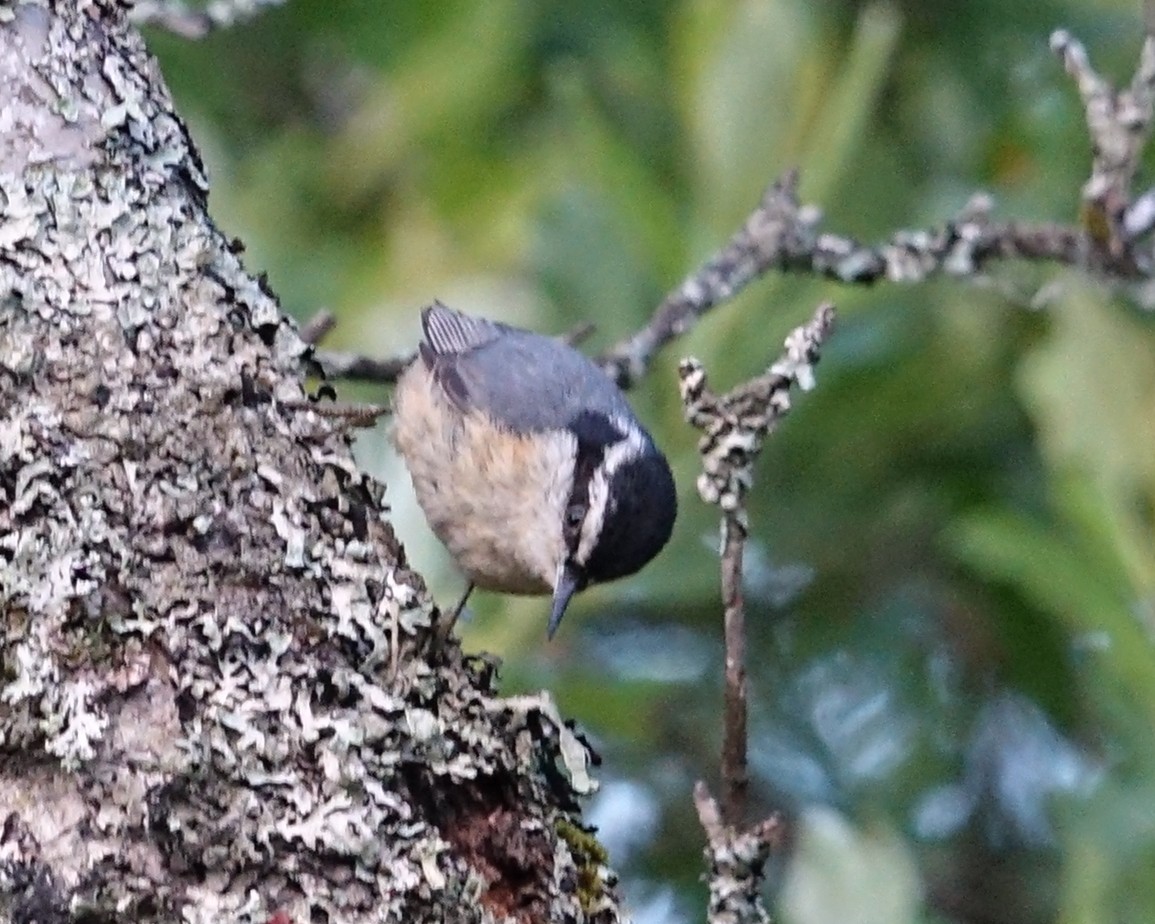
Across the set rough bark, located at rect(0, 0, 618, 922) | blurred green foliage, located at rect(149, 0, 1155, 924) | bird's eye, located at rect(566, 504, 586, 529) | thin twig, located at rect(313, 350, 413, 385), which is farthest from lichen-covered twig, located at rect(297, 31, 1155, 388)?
rough bark, located at rect(0, 0, 618, 922)

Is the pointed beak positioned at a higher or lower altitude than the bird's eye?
lower

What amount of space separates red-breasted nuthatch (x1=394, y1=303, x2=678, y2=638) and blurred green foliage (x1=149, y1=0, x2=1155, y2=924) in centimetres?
19

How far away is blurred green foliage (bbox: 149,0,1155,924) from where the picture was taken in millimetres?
3270

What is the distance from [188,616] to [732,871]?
22.5 inches

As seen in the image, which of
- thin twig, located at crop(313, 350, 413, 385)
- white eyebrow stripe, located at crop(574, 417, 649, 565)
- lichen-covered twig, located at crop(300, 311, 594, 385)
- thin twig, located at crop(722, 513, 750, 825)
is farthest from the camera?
white eyebrow stripe, located at crop(574, 417, 649, 565)

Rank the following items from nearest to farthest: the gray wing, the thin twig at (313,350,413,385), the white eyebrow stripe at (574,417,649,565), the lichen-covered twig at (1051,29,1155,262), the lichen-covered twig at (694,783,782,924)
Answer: the lichen-covered twig at (694,783,782,924), the lichen-covered twig at (1051,29,1155,262), the thin twig at (313,350,413,385), the white eyebrow stripe at (574,417,649,565), the gray wing

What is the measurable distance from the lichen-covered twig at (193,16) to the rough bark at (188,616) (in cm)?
55

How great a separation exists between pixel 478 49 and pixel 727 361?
126cm

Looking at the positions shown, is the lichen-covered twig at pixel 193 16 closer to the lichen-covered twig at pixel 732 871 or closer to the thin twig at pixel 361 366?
the thin twig at pixel 361 366

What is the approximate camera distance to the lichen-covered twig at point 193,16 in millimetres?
2693

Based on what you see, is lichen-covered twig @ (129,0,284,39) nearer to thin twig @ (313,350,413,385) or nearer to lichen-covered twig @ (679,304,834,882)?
thin twig @ (313,350,413,385)

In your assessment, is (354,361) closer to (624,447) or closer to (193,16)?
(624,447)

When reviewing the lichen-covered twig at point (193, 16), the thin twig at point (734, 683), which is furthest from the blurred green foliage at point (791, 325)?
the thin twig at point (734, 683)

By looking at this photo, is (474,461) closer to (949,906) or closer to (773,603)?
(773,603)
